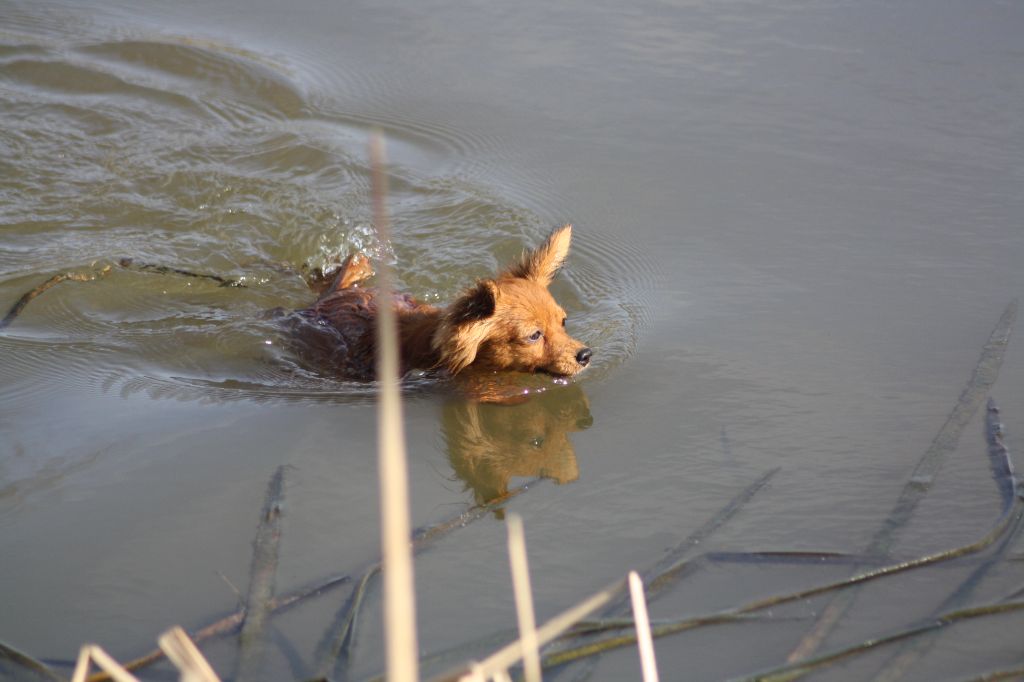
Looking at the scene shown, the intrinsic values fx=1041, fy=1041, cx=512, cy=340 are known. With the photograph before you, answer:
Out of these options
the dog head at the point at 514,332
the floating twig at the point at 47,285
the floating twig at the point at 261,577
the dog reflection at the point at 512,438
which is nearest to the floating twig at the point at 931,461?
the dog reflection at the point at 512,438

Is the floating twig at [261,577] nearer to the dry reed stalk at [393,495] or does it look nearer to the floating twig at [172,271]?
the dry reed stalk at [393,495]

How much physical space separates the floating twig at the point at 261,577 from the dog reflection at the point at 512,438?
0.73 meters

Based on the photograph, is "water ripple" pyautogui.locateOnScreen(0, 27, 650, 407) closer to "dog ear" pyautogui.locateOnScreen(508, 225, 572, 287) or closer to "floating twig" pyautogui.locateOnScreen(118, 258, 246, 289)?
"floating twig" pyautogui.locateOnScreen(118, 258, 246, 289)

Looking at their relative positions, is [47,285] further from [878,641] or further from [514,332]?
[878,641]

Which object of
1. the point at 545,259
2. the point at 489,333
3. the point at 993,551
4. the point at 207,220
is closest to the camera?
the point at 993,551

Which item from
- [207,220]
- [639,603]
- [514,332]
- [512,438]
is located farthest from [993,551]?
[207,220]

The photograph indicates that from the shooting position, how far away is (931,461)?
3.94 m

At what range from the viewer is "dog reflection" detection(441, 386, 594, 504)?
413cm

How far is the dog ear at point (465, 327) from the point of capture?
5016 millimetres

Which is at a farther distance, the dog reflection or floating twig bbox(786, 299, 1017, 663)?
the dog reflection

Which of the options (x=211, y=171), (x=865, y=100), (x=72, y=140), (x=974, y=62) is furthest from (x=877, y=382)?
(x=72, y=140)

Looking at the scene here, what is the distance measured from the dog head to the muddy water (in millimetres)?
231

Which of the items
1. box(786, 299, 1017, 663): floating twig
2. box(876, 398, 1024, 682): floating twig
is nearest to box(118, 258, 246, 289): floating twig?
box(786, 299, 1017, 663): floating twig

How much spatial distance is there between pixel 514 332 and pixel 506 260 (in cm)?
186
